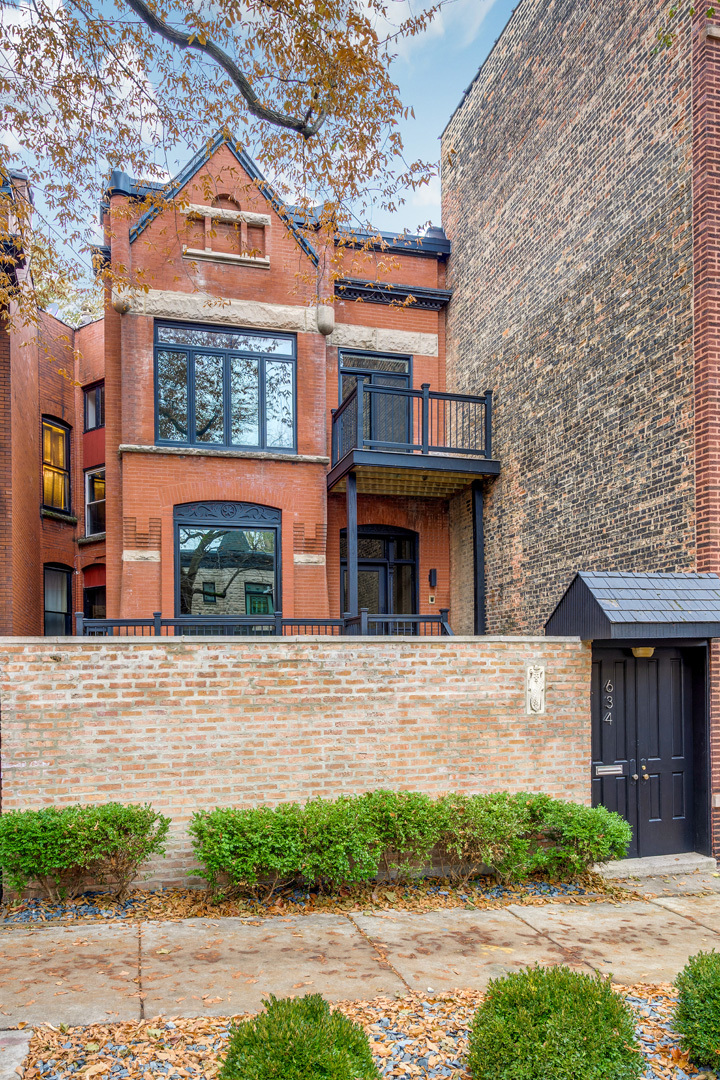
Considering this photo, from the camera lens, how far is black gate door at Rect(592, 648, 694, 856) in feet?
25.4

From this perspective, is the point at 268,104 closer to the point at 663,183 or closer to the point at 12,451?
the point at 663,183

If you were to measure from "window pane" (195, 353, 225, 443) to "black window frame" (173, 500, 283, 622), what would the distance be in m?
1.21

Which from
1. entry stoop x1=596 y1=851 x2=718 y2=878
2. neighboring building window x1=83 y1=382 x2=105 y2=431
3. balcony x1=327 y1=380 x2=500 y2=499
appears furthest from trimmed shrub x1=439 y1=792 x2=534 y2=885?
neighboring building window x1=83 y1=382 x2=105 y2=431

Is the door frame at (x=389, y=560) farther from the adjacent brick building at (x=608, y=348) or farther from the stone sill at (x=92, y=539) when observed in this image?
the stone sill at (x=92, y=539)

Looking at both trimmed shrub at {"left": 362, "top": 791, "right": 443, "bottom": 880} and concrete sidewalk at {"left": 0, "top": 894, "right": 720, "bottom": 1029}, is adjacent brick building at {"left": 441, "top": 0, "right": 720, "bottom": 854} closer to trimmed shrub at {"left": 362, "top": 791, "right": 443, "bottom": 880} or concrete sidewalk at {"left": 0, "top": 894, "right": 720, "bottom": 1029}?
concrete sidewalk at {"left": 0, "top": 894, "right": 720, "bottom": 1029}

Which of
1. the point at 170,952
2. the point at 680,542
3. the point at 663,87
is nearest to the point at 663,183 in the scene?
the point at 663,87

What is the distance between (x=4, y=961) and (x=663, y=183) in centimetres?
1009

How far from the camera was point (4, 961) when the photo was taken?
4.93m

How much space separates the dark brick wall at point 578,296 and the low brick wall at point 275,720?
262 centimetres

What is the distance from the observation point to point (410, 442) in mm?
12773

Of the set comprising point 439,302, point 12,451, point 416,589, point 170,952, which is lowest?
point 170,952

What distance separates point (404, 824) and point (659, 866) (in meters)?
3.13

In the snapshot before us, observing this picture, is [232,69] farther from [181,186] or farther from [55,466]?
[55,466]

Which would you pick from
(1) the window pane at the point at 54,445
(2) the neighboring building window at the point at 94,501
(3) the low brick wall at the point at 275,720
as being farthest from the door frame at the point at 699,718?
(1) the window pane at the point at 54,445
